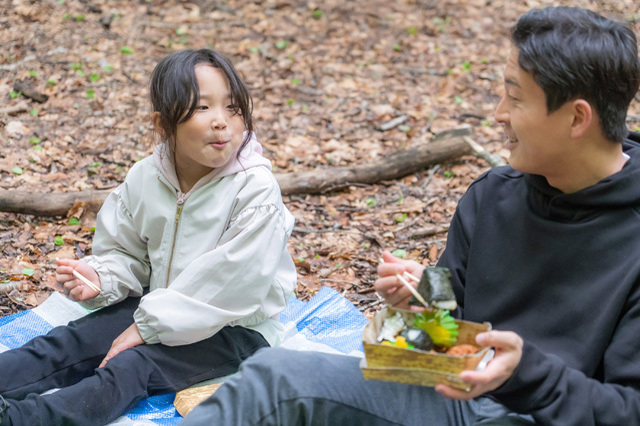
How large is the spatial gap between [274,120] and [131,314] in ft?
12.2

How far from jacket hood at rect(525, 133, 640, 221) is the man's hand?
568 mm

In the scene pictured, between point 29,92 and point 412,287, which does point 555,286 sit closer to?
point 412,287

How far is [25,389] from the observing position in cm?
300

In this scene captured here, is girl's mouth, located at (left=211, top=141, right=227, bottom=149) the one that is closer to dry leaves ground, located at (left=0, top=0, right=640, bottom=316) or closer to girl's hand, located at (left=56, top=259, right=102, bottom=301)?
girl's hand, located at (left=56, top=259, right=102, bottom=301)

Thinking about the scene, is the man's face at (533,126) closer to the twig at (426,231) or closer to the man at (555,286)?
the man at (555,286)

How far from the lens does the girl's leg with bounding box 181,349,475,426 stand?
6.93 feet

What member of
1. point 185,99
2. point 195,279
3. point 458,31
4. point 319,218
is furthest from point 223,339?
point 458,31

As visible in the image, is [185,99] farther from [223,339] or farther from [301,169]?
[301,169]

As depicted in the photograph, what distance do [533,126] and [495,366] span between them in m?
0.81

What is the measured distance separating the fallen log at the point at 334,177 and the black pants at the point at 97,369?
67.5 inches

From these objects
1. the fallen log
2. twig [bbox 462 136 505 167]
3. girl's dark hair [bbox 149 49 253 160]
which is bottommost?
the fallen log

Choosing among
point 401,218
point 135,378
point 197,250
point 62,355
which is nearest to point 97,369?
point 135,378

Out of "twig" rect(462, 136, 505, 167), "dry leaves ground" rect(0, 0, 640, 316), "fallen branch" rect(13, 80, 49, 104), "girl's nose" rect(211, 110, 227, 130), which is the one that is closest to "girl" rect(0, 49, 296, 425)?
"girl's nose" rect(211, 110, 227, 130)

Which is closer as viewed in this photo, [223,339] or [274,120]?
[223,339]
